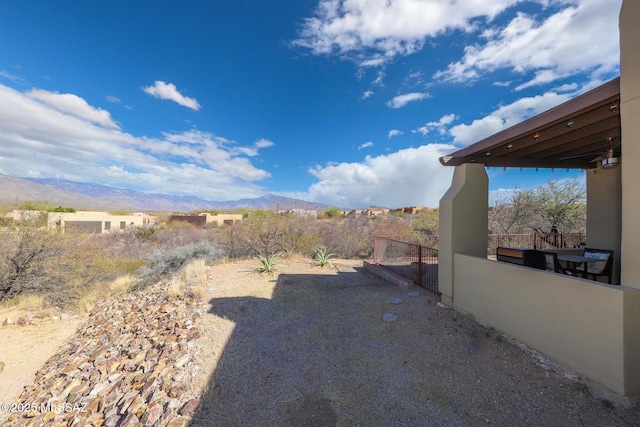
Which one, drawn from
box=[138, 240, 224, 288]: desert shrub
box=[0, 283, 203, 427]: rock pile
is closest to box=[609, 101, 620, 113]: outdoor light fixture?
box=[0, 283, 203, 427]: rock pile

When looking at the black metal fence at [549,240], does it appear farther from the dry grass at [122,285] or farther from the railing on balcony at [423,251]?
the dry grass at [122,285]

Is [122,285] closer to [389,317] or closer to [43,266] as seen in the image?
[43,266]

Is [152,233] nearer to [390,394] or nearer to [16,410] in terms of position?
[16,410]

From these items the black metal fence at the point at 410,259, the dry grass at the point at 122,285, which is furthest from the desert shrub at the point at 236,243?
the black metal fence at the point at 410,259

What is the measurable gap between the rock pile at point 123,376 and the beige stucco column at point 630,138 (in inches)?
196

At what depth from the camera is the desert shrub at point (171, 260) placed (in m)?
9.05

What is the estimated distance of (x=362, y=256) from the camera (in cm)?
1273

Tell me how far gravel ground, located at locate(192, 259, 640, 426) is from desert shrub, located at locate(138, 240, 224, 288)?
195 inches

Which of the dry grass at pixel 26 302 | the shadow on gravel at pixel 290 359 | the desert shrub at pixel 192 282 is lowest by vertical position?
the dry grass at pixel 26 302

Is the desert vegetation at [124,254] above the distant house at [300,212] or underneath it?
underneath

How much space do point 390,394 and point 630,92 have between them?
13.6ft

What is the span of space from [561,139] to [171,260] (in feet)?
38.2

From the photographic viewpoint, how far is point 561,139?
169 inches

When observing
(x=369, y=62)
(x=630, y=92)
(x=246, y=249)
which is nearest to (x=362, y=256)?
(x=246, y=249)
